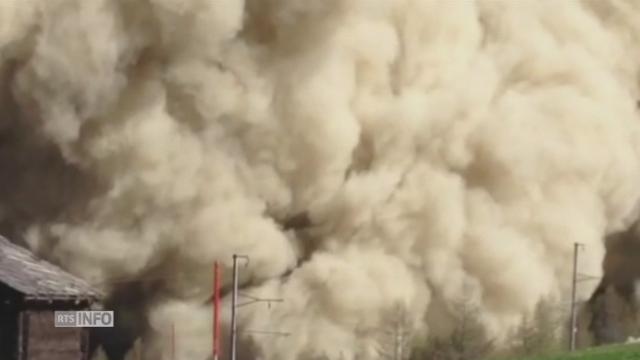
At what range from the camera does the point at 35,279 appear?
841 inches

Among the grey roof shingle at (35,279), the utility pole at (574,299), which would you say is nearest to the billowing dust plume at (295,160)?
the utility pole at (574,299)

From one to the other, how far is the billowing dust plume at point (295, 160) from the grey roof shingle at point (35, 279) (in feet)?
24.8

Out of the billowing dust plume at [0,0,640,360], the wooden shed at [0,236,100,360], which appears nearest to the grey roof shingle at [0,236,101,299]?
the wooden shed at [0,236,100,360]

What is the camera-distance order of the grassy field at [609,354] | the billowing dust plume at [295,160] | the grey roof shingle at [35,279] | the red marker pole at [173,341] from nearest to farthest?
1. the grey roof shingle at [35,279]
2. the grassy field at [609,354]
3. the billowing dust plume at [295,160]
4. the red marker pole at [173,341]

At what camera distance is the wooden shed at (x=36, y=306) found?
2114 centimetres

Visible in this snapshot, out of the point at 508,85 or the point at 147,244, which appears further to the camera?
the point at 508,85

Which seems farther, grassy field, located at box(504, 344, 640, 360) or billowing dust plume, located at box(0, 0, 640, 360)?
billowing dust plume, located at box(0, 0, 640, 360)

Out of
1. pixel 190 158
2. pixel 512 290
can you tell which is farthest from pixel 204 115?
pixel 512 290

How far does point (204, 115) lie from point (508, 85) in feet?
22.7

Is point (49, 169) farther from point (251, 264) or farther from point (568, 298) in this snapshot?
point (568, 298)

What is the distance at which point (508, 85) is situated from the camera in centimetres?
3409

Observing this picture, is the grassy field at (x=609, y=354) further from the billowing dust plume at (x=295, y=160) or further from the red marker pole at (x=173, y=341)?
the red marker pole at (x=173, y=341)

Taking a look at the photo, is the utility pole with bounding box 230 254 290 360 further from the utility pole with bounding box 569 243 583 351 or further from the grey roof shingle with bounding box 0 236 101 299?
the grey roof shingle with bounding box 0 236 101 299

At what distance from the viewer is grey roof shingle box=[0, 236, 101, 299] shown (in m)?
21.1
